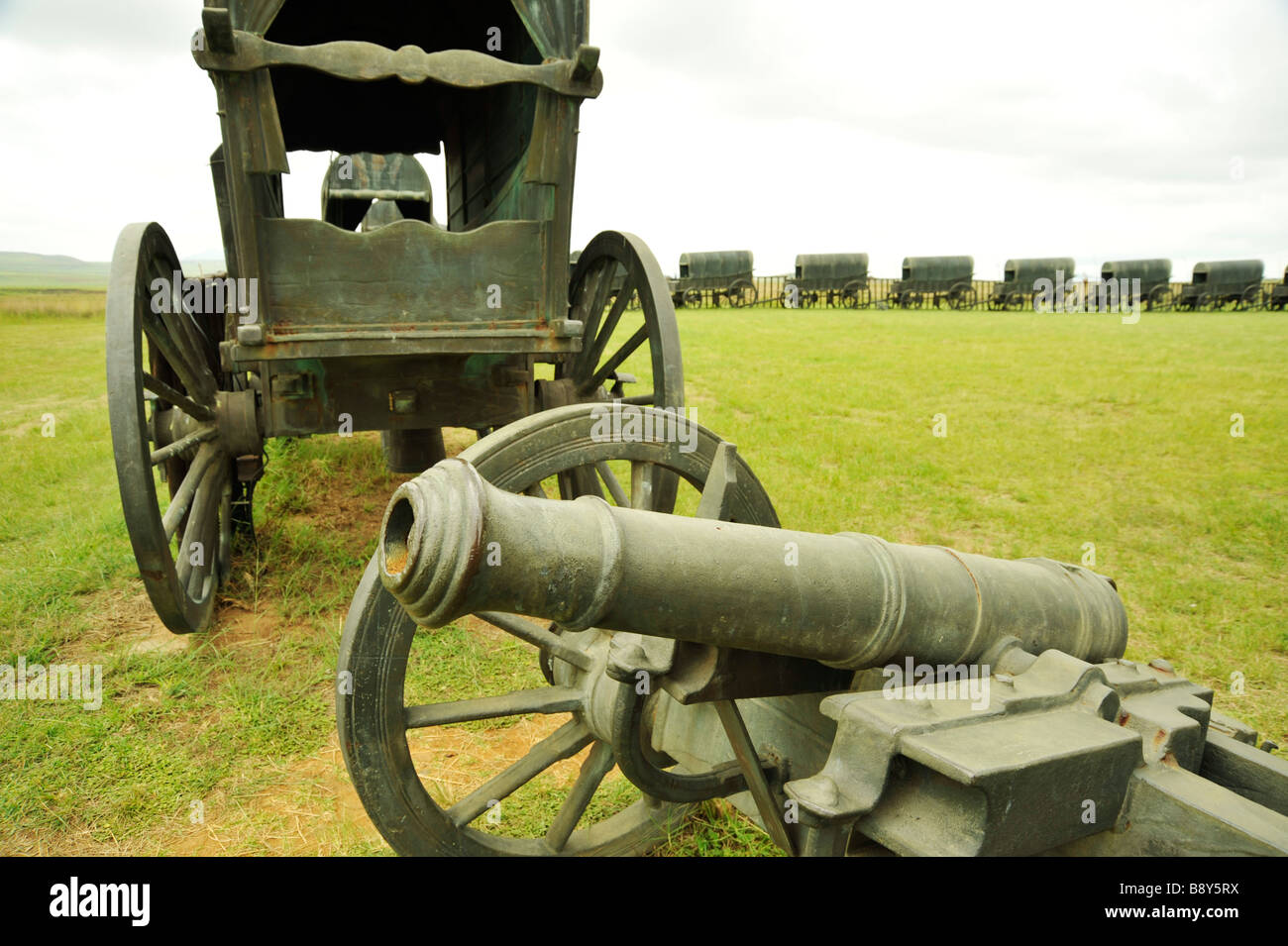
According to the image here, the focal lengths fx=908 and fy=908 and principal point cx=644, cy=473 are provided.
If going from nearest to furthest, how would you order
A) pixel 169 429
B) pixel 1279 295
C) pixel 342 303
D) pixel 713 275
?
pixel 342 303, pixel 169 429, pixel 1279 295, pixel 713 275

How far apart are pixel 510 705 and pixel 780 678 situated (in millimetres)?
771

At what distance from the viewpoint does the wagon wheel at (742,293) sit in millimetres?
32250

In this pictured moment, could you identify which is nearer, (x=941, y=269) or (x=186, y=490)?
(x=186, y=490)

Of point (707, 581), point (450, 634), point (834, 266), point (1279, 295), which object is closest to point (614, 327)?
point (450, 634)

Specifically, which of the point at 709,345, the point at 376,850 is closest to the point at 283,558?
the point at 376,850

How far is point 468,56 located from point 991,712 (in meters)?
2.76

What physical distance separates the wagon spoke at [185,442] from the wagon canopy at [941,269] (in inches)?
1285

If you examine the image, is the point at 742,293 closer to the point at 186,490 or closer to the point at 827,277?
the point at 827,277

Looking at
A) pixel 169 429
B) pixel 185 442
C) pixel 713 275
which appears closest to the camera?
pixel 185 442

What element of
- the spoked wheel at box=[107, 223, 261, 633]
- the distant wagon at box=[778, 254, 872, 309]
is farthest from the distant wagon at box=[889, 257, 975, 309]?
the spoked wheel at box=[107, 223, 261, 633]

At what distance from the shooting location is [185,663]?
396 centimetres

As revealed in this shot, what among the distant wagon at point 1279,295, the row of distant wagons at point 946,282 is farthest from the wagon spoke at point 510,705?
the distant wagon at point 1279,295

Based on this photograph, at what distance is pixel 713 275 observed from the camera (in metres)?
31.9
